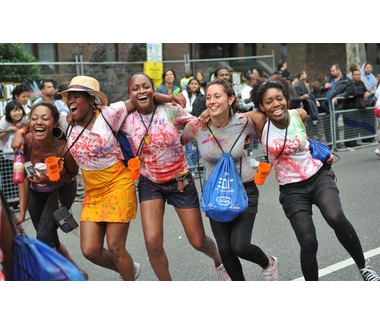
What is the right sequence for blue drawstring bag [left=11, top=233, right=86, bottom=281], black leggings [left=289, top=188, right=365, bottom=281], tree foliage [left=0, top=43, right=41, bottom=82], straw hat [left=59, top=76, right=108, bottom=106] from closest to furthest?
blue drawstring bag [left=11, top=233, right=86, bottom=281]
black leggings [left=289, top=188, right=365, bottom=281]
straw hat [left=59, top=76, right=108, bottom=106]
tree foliage [left=0, top=43, right=41, bottom=82]

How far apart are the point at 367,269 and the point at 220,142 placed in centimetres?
161

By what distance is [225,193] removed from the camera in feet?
14.3

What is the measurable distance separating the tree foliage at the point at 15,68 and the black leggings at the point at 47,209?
6.57 m

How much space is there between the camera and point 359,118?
12070 mm

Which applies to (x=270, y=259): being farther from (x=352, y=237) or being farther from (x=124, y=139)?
(x=124, y=139)

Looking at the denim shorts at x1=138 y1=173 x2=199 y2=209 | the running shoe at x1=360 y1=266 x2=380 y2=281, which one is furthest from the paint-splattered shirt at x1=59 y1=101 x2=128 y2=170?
the running shoe at x1=360 y1=266 x2=380 y2=281

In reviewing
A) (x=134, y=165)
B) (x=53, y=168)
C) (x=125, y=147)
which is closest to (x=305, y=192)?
(x=134, y=165)

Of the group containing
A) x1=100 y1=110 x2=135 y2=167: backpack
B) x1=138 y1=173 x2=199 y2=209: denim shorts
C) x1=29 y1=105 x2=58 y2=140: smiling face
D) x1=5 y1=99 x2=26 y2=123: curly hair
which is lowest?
x1=138 y1=173 x2=199 y2=209: denim shorts

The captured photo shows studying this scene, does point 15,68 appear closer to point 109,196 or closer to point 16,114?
point 16,114

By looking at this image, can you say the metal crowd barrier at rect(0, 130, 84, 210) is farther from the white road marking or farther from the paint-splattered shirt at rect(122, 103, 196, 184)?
the white road marking

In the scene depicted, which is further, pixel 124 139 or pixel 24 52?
pixel 24 52

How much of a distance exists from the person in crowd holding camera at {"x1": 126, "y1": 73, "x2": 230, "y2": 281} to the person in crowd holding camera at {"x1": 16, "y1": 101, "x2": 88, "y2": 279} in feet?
2.14

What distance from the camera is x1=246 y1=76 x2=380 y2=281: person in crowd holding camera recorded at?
171 inches
